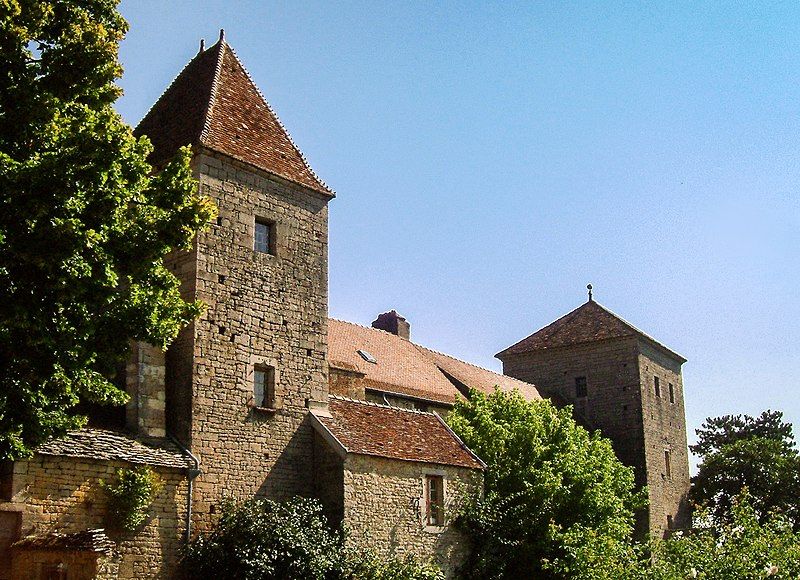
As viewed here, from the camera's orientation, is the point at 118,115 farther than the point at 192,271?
No

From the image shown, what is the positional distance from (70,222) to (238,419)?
771cm

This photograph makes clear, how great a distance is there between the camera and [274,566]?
17812 mm

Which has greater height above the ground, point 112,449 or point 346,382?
point 346,382

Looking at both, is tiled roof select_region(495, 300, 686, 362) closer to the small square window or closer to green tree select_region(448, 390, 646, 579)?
the small square window

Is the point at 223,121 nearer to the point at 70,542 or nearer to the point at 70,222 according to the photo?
the point at 70,222

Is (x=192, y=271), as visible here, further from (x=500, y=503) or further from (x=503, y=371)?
(x=503, y=371)

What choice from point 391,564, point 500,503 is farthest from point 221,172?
point 500,503

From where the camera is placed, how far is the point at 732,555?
17.3 meters

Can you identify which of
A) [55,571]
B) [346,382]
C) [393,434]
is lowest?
[55,571]

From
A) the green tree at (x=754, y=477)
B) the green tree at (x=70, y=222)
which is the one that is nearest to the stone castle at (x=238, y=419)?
the green tree at (x=70, y=222)

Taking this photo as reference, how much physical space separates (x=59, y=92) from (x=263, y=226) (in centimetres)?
764

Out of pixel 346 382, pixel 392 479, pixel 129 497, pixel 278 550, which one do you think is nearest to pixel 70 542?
pixel 129 497

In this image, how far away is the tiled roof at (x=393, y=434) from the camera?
2083 centimetres

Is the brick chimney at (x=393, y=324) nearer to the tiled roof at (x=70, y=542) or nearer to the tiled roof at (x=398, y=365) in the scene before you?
the tiled roof at (x=398, y=365)
